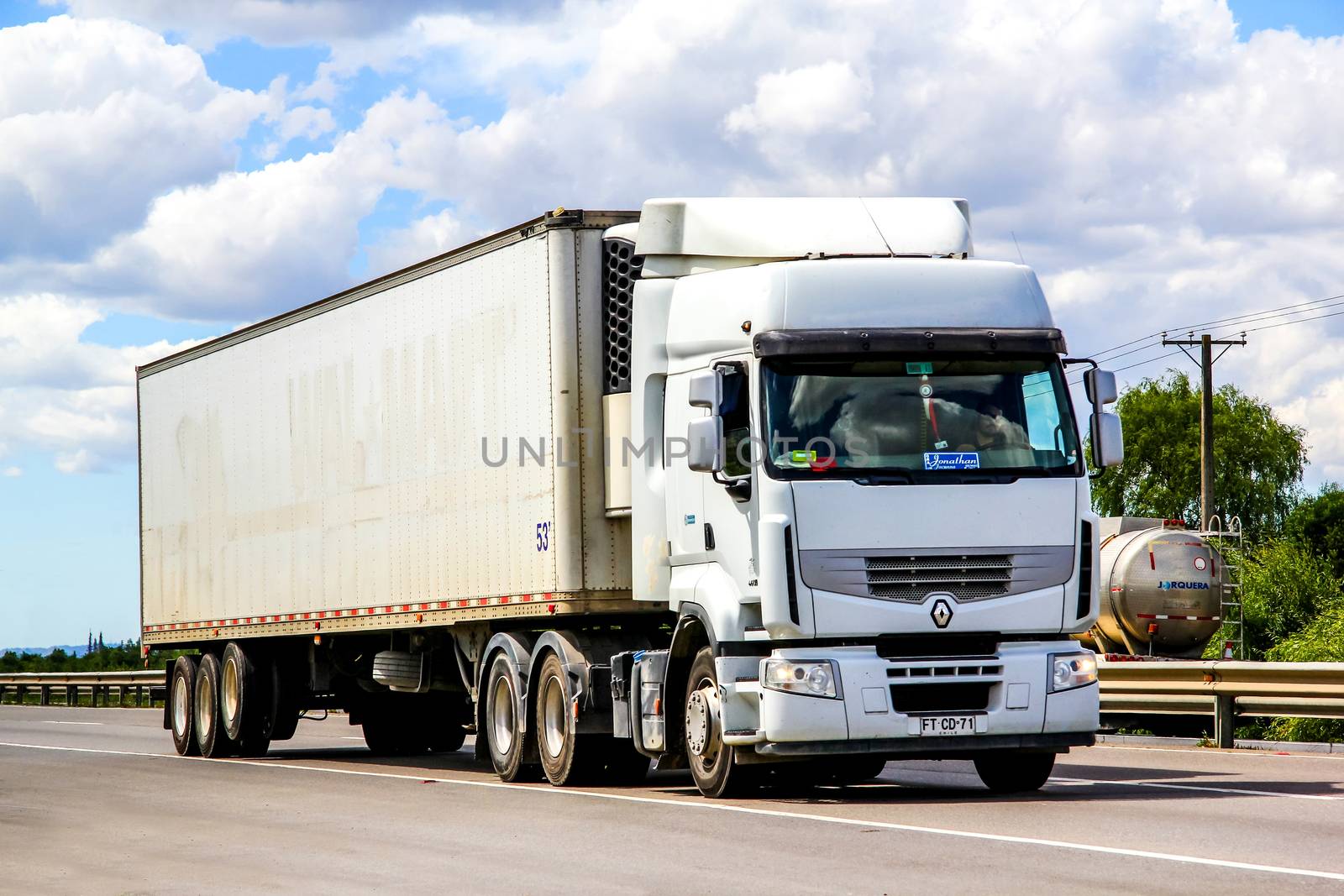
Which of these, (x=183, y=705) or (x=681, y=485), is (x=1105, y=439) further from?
(x=183, y=705)

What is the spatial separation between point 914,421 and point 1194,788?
3561mm

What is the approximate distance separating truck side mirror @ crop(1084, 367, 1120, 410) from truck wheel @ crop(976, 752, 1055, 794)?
2506mm

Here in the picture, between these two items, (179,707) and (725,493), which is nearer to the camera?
(725,493)

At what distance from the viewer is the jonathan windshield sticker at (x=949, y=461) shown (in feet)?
42.5

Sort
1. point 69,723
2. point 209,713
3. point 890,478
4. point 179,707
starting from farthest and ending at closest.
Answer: point 69,723 → point 179,707 → point 209,713 → point 890,478

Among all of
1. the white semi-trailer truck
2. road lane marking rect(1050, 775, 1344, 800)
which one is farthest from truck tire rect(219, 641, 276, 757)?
road lane marking rect(1050, 775, 1344, 800)

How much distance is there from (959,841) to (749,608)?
293 centimetres

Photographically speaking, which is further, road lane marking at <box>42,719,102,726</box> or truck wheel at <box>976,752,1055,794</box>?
road lane marking at <box>42,719,102,726</box>

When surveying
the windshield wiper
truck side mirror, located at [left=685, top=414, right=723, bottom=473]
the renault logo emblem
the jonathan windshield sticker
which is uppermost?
truck side mirror, located at [left=685, top=414, right=723, bottom=473]

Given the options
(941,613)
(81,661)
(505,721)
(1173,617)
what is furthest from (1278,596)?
(81,661)

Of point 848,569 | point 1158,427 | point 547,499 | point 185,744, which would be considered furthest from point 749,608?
point 1158,427

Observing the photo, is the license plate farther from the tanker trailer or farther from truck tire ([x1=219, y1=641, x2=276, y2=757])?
the tanker trailer

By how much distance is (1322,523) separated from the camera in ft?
266

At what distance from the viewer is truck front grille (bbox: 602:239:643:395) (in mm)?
15352
